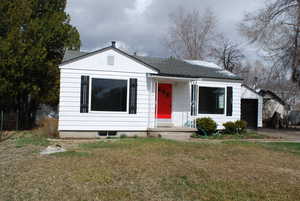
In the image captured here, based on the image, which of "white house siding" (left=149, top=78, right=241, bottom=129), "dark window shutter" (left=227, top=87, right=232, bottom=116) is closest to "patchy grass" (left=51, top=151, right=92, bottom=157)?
"white house siding" (left=149, top=78, right=241, bottom=129)

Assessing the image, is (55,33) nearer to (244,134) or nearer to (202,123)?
(202,123)

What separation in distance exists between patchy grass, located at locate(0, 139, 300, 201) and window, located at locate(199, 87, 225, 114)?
16.1 feet

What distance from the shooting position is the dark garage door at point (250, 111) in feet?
56.5

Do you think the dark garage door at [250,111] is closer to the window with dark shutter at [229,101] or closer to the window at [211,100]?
the window with dark shutter at [229,101]

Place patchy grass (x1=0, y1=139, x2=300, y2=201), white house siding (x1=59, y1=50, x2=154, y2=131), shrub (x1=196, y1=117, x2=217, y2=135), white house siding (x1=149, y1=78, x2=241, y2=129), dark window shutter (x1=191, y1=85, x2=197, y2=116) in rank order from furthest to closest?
white house siding (x1=149, y1=78, x2=241, y2=129), dark window shutter (x1=191, y1=85, x2=197, y2=116), shrub (x1=196, y1=117, x2=217, y2=135), white house siding (x1=59, y1=50, x2=154, y2=131), patchy grass (x1=0, y1=139, x2=300, y2=201)

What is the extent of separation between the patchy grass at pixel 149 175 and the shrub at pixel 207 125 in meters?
3.99

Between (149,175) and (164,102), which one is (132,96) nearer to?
(164,102)

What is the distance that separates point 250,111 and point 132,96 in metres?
9.88

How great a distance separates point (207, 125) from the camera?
11992mm

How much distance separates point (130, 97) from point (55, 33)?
20.4 ft

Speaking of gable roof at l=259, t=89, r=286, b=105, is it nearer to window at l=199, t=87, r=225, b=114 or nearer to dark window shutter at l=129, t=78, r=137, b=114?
window at l=199, t=87, r=225, b=114

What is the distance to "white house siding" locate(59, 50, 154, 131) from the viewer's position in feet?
34.1

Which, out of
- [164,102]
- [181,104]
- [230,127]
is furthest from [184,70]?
[230,127]

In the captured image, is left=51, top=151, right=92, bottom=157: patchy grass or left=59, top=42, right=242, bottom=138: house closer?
left=51, top=151, right=92, bottom=157: patchy grass
